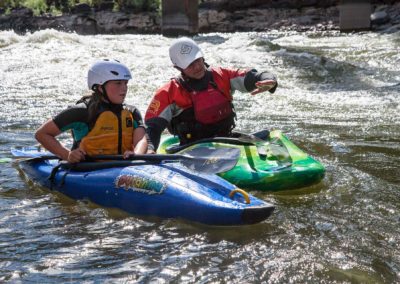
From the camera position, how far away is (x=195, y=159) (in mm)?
3883

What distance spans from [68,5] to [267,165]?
27.3m

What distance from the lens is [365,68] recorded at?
11.6 meters

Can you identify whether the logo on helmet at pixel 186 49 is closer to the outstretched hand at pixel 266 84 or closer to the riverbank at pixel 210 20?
the outstretched hand at pixel 266 84

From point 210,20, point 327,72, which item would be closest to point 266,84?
point 327,72

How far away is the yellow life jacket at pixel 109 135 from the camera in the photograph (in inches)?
166

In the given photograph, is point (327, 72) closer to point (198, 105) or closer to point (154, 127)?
point (198, 105)

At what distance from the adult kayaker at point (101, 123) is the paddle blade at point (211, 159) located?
0.39 m

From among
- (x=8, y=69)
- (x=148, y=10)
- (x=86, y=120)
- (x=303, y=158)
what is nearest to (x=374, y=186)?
(x=303, y=158)

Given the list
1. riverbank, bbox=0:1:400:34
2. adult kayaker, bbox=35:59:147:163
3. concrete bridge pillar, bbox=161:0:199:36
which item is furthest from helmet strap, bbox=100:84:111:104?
riverbank, bbox=0:1:400:34

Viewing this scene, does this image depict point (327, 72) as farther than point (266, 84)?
Yes

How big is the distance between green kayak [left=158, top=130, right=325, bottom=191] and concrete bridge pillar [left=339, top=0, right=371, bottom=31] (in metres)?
17.2

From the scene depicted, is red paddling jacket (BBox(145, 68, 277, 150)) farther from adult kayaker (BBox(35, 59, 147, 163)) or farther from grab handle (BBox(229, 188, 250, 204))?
grab handle (BBox(229, 188, 250, 204))

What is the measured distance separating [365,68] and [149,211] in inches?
348

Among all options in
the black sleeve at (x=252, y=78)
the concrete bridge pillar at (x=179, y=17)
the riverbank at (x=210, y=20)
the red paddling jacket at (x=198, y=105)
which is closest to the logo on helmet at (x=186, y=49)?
the red paddling jacket at (x=198, y=105)
